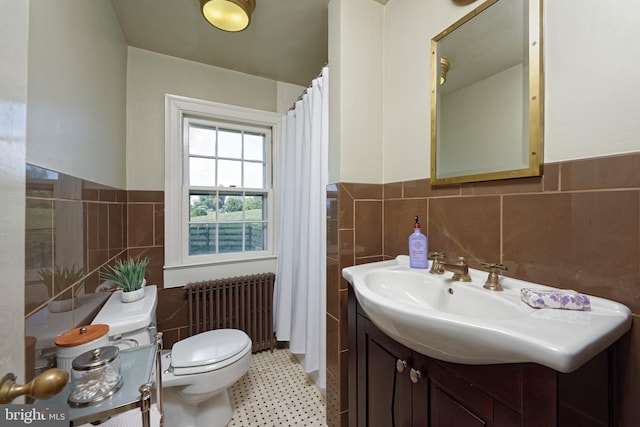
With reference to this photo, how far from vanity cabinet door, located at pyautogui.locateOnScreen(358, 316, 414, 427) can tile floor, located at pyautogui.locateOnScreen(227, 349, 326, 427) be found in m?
0.59

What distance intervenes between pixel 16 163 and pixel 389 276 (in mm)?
1056

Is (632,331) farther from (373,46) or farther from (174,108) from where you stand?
(174,108)

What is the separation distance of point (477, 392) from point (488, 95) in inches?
38.7

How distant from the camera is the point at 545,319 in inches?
21.3

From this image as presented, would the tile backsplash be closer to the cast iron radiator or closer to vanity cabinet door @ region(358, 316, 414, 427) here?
the cast iron radiator

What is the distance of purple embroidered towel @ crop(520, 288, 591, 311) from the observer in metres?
0.60

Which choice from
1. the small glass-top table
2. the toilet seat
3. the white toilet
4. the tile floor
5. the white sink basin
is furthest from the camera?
the tile floor

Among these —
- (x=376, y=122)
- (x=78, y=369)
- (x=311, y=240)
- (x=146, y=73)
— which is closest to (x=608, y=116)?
(x=376, y=122)

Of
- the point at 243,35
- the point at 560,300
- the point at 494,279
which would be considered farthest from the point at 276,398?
the point at 243,35

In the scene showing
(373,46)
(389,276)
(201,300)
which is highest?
(373,46)

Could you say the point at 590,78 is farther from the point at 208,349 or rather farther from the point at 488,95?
the point at 208,349

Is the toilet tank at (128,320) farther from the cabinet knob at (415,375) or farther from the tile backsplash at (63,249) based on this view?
the cabinet knob at (415,375)

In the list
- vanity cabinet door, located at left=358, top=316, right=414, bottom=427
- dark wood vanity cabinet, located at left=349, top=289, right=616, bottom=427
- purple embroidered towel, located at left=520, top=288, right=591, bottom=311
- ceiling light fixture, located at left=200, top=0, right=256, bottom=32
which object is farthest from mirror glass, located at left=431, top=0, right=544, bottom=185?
ceiling light fixture, located at left=200, top=0, right=256, bottom=32

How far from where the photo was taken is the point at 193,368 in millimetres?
1188
